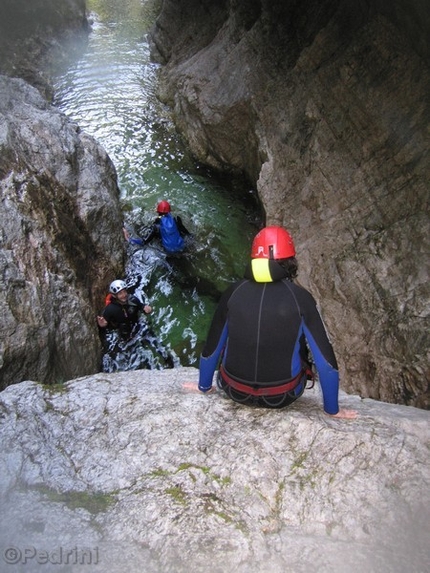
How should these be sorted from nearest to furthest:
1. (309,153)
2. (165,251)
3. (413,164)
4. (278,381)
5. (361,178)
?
(278,381)
(413,164)
(361,178)
(309,153)
(165,251)

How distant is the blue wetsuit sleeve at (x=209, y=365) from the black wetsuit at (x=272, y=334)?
0.08m

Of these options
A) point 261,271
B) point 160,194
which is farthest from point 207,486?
point 160,194

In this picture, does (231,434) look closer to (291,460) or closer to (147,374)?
(291,460)

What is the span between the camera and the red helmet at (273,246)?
3.62 m

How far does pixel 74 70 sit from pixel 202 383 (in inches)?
827

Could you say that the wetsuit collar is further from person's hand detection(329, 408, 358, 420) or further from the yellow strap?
person's hand detection(329, 408, 358, 420)

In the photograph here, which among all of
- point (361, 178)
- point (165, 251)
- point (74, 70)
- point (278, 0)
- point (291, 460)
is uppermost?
point (74, 70)

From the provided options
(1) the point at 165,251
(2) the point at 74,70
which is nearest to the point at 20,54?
(2) the point at 74,70

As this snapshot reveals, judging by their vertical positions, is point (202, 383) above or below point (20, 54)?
below

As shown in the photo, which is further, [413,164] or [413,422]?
[413,164]

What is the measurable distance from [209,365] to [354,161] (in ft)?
17.3

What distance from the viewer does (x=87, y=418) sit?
3.96 metres

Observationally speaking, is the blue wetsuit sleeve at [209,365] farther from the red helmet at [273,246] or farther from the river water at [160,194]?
the river water at [160,194]

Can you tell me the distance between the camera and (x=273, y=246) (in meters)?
3.63
